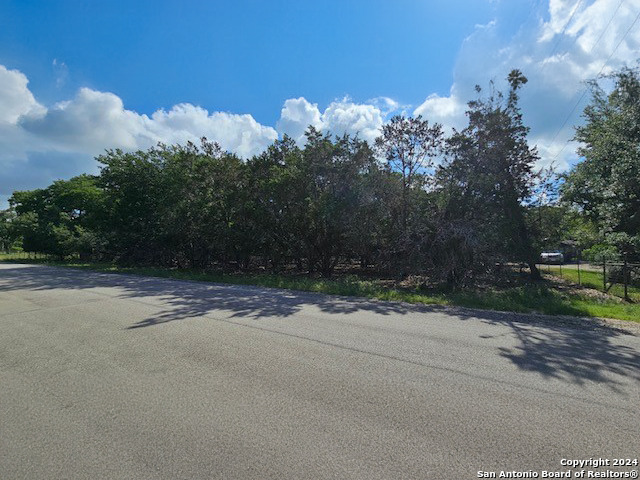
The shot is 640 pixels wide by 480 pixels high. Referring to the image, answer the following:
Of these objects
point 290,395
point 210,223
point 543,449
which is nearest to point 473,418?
point 543,449

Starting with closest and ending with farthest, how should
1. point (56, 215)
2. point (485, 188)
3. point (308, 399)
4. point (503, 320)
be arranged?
point (308, 399)
point (503, 320)
point (485, 188)
point (56, 215)

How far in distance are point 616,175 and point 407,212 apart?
28.8 ft

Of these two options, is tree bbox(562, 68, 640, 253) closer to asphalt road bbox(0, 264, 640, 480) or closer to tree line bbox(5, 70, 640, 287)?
tree line bbox(5, 70, 640, 287)

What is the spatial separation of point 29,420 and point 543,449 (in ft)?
15.4

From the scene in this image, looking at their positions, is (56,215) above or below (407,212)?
above

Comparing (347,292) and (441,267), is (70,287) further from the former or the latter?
(441,267)

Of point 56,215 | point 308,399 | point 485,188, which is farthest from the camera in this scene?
point 56,215

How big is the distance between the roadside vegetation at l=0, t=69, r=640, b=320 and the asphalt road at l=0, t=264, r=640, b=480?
17.7ft

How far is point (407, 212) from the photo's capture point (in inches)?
616

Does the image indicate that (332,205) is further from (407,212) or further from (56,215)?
(56,215)

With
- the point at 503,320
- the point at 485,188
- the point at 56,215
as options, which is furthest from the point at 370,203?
the point at 56,215

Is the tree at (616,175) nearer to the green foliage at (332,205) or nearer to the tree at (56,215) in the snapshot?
the green foliage at (332,205)

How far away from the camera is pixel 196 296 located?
1122cm

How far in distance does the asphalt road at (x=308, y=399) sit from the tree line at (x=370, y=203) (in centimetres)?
768
